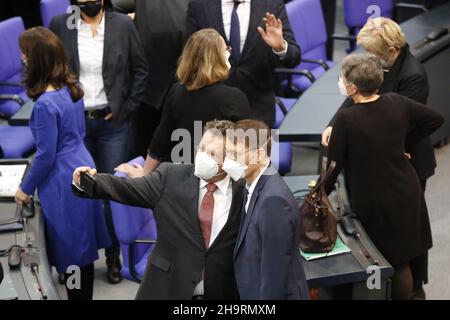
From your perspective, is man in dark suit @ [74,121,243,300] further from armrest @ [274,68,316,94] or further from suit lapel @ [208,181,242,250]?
armrest @ [274,68,316,94]

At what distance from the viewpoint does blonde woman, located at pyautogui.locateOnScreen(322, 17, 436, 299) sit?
412 cm

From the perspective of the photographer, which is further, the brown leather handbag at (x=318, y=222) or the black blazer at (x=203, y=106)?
the black blazer at (x=203, y=106)

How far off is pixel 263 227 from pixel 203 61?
128 cm

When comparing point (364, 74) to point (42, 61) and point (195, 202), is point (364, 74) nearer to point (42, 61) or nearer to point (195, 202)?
point (195, 202)

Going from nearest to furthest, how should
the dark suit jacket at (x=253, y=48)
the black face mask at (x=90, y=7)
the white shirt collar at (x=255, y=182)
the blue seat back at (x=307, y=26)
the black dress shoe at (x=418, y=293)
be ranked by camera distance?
the white shirt collar at (x=255, y=182) → the black dress shoe at (x=418, y=293) → the black face mask at (x=90, y=7) → the dark suit jacket at (x=253, y=48) → the blue seat back at (x=307, y=26)

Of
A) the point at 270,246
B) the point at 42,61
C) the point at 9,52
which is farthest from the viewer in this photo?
the point at 9,52

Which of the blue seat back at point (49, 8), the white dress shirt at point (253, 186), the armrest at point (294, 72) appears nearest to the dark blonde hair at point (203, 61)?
the white dress shirt at point (253, 186)

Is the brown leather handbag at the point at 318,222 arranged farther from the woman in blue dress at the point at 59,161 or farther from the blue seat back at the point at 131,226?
the woman in blue dress at the point at 59,161

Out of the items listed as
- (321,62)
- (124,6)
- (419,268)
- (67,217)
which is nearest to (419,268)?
(419,268)

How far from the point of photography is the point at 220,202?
10.8ft

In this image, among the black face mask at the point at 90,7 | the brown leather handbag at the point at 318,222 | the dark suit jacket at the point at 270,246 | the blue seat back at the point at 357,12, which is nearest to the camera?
the dark suit jacket at the point at 270,246

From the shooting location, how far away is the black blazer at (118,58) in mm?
4742

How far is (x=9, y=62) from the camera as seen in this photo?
592 centimetres

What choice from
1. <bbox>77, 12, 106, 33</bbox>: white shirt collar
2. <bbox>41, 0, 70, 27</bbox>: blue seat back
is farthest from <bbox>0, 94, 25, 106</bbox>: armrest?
<bbox>77, 12, 106, 33</bbox>: white shirt collar
